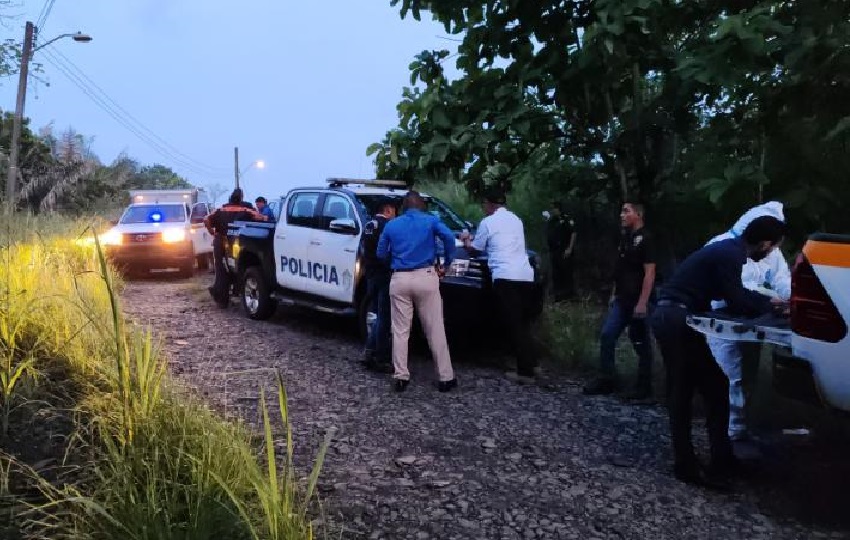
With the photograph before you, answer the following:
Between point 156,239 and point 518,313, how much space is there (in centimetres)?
1109

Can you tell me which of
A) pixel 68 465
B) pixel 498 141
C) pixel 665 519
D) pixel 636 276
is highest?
pixel 498 141

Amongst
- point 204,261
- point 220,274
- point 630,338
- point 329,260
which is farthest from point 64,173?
point 630,338

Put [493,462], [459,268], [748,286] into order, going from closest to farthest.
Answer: [493,462], [748,286], [459,268]

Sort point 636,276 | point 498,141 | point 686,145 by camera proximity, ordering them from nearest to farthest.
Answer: point 636,276
point 498,141
point 686,145

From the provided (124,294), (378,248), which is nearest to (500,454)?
(378,248)

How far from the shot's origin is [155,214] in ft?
56.3

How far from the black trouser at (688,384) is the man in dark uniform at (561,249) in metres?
7.94

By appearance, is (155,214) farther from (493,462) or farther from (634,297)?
(493,462)

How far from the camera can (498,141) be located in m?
7.48

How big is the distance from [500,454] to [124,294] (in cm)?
980

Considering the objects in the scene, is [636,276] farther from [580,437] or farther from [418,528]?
[418,528]

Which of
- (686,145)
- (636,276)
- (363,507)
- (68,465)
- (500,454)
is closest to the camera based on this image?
(68,465)

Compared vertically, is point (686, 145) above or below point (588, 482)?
above

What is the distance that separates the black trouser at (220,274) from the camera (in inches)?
451
